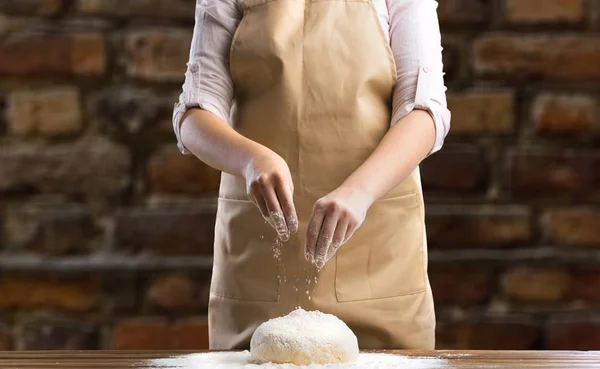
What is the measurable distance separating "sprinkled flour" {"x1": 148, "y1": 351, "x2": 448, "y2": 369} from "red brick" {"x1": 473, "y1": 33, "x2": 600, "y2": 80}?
110 centimetres

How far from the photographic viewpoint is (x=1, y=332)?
2.12m

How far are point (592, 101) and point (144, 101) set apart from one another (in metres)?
1.04

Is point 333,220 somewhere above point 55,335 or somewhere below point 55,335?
above

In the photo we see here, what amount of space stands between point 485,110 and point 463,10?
0.24 metres

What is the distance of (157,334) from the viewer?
2127mm

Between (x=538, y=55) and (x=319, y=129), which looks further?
(x=538, y=55)

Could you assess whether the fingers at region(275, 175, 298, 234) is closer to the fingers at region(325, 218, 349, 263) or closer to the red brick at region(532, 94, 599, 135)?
the fingers at region(325, 218, 349, 263)

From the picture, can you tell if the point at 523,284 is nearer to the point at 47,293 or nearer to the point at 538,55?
the point at 538,55

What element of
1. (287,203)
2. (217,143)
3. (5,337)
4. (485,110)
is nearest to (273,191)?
(287,203)

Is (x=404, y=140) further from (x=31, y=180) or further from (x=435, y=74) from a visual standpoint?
(x=31, y=180)

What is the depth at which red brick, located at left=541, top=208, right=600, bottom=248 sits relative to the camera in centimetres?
214

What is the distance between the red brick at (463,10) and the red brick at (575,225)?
1.59 ft

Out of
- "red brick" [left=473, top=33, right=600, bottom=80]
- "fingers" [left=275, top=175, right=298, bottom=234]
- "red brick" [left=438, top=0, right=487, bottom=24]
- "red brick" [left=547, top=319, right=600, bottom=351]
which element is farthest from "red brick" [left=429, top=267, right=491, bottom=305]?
"fingers" [left=275, top=175, right=298, bottom=234]

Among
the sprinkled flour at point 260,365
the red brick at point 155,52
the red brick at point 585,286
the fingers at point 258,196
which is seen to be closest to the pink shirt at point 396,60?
the fingers at point 258,196
